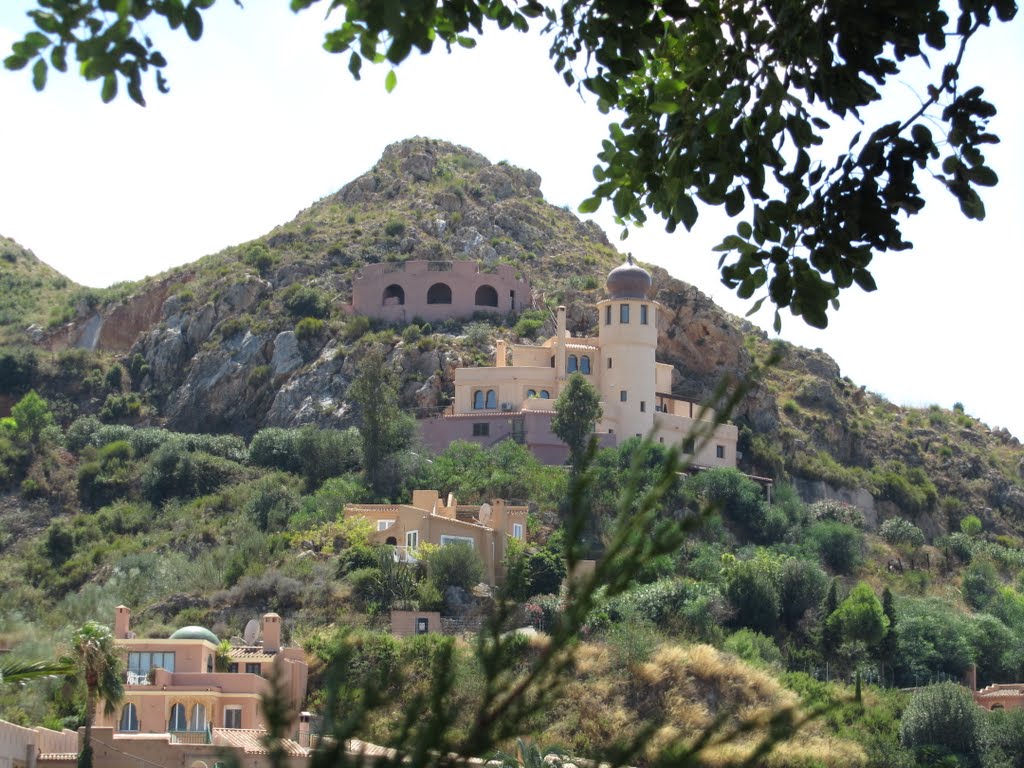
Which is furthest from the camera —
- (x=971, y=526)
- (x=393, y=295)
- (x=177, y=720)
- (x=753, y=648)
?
(x=393, y=295)

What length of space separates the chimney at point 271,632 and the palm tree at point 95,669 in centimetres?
1125

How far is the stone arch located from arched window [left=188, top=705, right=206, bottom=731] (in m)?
31.9

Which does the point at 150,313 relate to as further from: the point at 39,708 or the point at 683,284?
the point at 39,708

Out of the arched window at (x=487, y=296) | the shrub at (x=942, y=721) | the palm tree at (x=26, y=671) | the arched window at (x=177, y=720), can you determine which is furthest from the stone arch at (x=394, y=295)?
the palm tree at (x=26, y=671)

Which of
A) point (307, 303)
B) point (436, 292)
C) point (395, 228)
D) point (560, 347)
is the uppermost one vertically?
point (395, 228)

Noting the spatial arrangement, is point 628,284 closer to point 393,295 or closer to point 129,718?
point 393,295

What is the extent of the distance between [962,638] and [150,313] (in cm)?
4048

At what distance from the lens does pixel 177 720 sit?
37.4 meters

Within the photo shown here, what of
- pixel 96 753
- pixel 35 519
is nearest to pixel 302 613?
pixel 96 753

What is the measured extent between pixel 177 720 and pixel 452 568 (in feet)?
38.4

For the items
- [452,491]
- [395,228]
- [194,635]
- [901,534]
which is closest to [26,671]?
[194,635]

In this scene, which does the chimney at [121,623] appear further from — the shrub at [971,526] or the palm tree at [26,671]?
the shrub at [971,526]

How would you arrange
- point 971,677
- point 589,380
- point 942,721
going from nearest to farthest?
point 942,721
point 971,677
point 589,380

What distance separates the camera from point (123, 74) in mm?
6828
